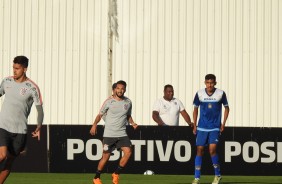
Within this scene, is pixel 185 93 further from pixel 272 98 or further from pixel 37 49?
pixel 37 49

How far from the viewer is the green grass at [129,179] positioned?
859 inches

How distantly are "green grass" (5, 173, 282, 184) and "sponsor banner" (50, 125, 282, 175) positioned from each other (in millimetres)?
321

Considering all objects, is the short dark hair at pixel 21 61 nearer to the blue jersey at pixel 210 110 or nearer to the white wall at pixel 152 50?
the blue jersey at pixel 210 110

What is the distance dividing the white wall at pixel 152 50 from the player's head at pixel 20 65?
1792 centimetres

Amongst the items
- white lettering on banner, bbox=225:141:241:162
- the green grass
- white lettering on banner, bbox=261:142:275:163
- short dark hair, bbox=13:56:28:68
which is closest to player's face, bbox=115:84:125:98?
the green grass

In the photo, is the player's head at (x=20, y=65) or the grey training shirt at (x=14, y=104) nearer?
the player's head at (x=20, y=65)

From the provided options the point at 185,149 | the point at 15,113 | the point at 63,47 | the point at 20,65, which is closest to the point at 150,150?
the point at 185,149

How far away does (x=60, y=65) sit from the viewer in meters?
34.2

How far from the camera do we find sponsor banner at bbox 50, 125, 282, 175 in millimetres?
24281

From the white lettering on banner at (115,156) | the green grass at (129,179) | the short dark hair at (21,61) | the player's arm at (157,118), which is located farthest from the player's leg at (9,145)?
the player's arm at (157,118)

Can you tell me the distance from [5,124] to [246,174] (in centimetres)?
939

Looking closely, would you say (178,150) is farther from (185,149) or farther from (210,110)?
(210,110)

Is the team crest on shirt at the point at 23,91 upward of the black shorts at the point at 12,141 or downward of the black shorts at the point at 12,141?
upward

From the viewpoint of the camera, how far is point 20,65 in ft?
52.1
